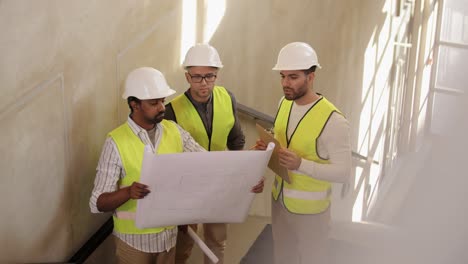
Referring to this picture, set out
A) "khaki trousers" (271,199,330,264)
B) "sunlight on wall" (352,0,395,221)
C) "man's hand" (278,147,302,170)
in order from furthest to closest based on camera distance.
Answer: "sunlight on wall" (352,0,395,221)
"khaki trousers" (271,199,330,264)
"man's hand" (278,147,302,170)

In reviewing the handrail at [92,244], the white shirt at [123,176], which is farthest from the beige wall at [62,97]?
the white shirt at [123,176]

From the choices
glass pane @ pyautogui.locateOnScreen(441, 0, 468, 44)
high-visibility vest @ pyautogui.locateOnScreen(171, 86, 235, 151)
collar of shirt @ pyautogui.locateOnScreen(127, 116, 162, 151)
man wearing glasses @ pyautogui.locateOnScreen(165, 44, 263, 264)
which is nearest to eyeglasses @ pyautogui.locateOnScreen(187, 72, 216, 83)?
man wearing glasses @ pyautogui.locateOnScreen(165, 44, 263, 264)

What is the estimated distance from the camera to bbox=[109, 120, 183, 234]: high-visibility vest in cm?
283

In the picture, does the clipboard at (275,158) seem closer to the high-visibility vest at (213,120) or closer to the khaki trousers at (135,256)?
the high-visibility vest at (213,120)

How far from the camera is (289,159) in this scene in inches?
122

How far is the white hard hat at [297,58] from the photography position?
322cm

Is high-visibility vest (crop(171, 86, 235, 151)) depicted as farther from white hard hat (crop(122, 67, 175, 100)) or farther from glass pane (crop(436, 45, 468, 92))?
glass pane (crop(436, 45, 468, 92))

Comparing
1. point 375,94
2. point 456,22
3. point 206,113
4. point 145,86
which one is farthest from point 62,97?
point 375,94

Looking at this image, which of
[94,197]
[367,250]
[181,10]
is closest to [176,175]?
[94,197]

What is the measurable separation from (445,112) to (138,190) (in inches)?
94.3

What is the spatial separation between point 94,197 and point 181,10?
1.85 m

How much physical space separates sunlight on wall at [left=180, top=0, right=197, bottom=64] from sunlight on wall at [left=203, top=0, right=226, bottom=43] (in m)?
0.21

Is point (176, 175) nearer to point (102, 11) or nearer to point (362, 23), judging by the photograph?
point (102, 11)

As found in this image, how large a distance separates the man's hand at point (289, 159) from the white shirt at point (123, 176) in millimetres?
456
